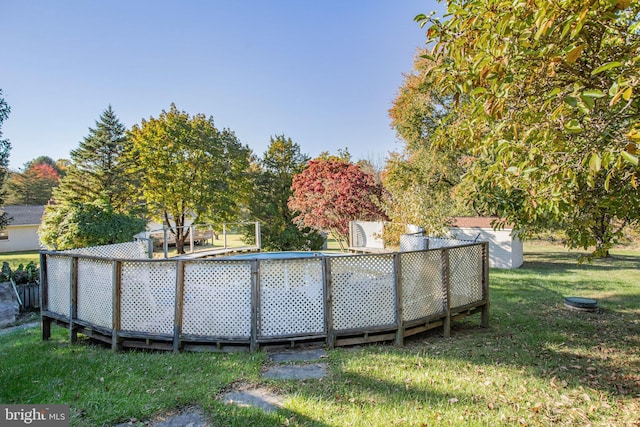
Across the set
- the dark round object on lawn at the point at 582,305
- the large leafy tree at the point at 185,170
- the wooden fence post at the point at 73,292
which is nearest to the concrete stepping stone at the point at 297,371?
the wooden fence post at the point at 73,292

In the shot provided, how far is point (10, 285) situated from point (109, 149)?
50.1 ft

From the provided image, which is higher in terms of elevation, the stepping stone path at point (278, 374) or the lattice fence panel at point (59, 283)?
the lattice fence panel at point (59, 283)

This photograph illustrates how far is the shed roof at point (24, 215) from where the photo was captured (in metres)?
25.3

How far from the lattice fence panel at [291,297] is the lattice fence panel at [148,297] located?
1249 mm

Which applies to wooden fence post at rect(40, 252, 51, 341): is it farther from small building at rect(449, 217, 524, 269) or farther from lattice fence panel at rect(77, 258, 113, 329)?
small building at rect(449, 217, 524, 269)

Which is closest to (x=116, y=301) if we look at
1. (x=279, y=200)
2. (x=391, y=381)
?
(x=391, y=381)

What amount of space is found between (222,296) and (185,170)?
1540 centimetres

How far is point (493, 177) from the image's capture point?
406 centimetres

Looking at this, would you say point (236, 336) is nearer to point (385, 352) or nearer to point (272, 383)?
point (272, 383)

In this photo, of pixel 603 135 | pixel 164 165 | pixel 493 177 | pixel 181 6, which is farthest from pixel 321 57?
pixel 603 135

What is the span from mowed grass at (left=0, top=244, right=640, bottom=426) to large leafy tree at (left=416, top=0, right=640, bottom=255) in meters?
1.66

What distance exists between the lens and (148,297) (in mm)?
4586

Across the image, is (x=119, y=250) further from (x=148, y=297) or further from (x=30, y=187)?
(x=30, y=187)

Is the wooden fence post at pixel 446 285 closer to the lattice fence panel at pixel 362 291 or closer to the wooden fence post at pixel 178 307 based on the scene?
the lattice fence panel at pixel 362 291
